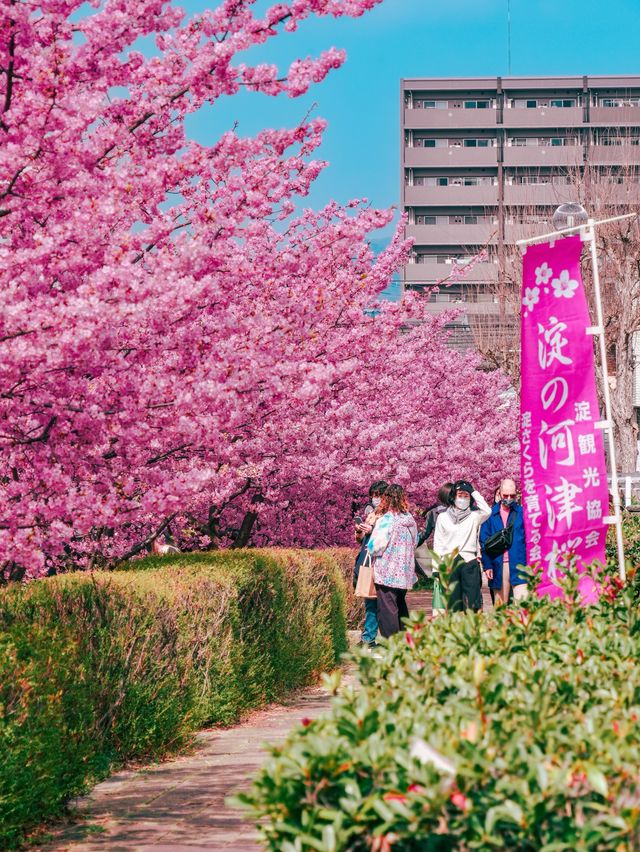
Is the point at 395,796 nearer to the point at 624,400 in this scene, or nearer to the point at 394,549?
the point at 394,549

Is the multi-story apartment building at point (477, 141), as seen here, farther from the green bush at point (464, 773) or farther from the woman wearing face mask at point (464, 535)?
the green bush at point (464, 773)

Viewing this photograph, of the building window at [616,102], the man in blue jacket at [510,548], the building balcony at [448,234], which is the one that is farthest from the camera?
the building window at [616,102]

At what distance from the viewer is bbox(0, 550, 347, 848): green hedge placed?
5.70m

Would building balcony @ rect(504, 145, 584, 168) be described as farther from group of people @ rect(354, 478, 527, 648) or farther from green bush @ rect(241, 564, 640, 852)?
green bush @ rect(241, 564, 640, 852)

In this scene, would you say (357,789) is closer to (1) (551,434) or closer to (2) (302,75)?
(1) (551,434)

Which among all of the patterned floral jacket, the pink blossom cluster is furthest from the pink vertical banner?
the patterned floral jacket

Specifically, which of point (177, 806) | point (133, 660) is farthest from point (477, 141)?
point (177, 806)

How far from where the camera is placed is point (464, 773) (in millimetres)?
2762

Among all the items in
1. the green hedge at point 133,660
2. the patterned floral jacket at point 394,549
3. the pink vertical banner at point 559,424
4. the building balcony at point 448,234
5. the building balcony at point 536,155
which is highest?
the building balcony at point 536,155

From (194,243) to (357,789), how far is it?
500 cm

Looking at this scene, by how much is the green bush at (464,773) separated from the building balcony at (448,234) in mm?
81714

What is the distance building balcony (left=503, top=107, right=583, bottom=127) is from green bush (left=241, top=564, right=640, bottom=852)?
278 ft

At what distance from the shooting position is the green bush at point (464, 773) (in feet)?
8.99

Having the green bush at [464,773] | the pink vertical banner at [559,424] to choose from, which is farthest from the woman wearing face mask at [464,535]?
the green bush at [464,773]
